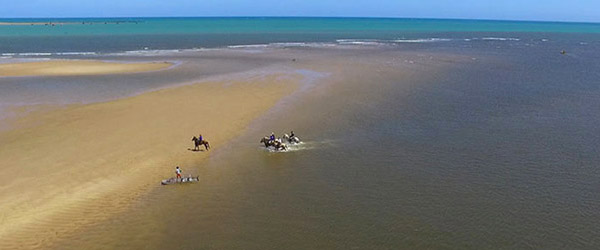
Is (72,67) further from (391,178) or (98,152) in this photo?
(391,178)

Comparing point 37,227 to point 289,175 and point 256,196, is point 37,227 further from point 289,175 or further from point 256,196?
point 289,175

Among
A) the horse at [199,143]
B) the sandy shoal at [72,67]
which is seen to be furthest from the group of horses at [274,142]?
the sandy shoal at [72,67]

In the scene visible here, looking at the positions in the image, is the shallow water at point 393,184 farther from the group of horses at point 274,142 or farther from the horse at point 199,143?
the horse at point 199,143

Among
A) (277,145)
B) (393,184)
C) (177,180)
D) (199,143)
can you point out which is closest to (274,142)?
(277,145)

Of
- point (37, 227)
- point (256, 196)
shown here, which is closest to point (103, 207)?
point (37, 227)

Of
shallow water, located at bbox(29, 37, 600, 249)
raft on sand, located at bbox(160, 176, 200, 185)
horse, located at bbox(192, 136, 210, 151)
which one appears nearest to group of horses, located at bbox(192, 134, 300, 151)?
horse, located at bbox(192, 136, 210, 151)

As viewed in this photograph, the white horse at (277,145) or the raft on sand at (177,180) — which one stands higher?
the white horse at (277,145)
